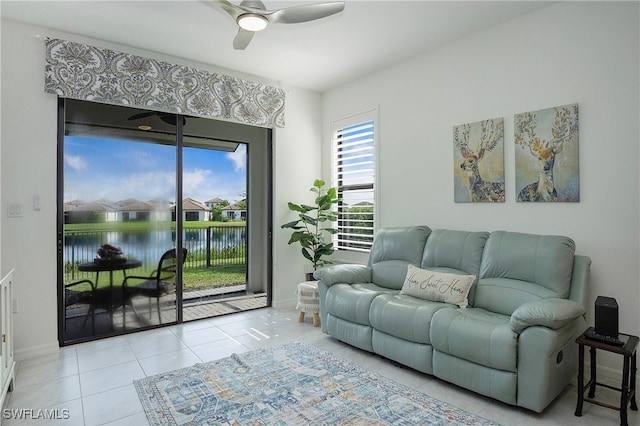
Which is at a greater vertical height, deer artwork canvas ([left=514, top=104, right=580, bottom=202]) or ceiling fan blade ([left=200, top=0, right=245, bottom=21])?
ceiling fan blade ([left=200, top=0, right=245, bottom=21])

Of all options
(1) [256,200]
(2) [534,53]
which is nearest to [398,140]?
(2) [534,53]

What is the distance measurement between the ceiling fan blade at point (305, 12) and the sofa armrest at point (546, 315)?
228 cm

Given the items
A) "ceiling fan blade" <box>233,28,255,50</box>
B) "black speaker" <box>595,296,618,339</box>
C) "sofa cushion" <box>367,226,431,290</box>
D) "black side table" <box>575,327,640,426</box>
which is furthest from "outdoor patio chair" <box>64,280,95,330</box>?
"black speaker" <box>595,296,618,339</box>

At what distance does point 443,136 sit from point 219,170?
9.82 ft

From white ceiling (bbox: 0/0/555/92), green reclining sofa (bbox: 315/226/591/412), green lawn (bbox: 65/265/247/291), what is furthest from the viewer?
green lawn (bbox: 65/265/247/291)

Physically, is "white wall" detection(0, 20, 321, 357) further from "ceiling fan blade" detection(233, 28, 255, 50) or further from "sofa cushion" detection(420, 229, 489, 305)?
"sofa cushion" detection(420, 229, 489, 305)

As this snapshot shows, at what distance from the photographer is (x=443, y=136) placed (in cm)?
→ 373

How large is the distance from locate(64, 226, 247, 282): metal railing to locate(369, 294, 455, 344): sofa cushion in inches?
95.8

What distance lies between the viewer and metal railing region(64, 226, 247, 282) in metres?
3.55

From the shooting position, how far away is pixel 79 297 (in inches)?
141

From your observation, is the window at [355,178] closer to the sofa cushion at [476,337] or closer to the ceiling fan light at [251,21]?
the sofa cushion at [476,337]

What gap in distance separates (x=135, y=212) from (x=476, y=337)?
3400 millimetres

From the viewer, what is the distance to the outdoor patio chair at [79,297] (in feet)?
11.5

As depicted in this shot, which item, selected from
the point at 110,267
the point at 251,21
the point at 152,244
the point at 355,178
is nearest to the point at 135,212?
the point at 152,244
